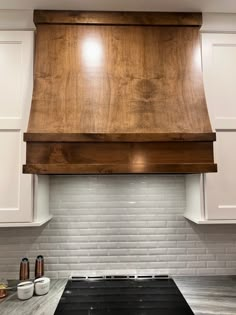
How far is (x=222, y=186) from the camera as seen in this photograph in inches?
62.5

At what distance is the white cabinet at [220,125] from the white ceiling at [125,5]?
0.17 meters

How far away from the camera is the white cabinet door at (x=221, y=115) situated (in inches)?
62.3

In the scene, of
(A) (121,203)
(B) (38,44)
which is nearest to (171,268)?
(A) (121,203)

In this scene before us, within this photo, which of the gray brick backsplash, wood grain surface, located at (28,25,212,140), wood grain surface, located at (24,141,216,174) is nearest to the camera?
wood grain surface, located at (24,141,216,174)

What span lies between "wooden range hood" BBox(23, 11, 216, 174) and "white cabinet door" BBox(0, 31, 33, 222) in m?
0.13

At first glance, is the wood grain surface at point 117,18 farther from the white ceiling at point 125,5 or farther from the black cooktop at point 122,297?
the black cooktop at point 122,297

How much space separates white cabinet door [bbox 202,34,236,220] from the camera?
1583 mm

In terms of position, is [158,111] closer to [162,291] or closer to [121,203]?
[121,203]

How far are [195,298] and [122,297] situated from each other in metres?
0.43

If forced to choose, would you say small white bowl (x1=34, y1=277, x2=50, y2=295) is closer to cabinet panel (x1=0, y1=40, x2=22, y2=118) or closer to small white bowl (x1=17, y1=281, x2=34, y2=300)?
small white bowl (x1=17, y1=281, x2=34, y2=300)

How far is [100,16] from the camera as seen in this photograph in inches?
63.7

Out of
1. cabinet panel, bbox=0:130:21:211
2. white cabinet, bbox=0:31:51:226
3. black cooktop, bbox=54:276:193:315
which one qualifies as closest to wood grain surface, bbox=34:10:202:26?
white cabinet, bbox=0:31:51:226

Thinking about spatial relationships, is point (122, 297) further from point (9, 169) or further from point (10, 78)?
point (10, 78)

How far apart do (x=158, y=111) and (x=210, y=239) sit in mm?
1035
